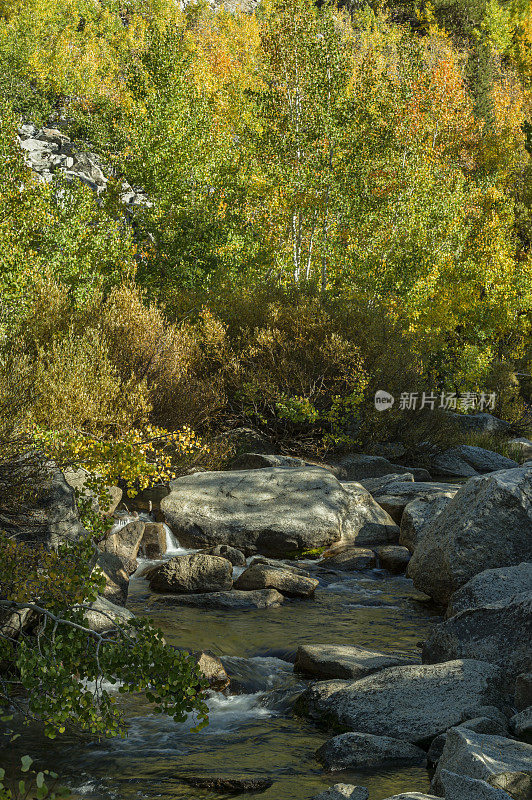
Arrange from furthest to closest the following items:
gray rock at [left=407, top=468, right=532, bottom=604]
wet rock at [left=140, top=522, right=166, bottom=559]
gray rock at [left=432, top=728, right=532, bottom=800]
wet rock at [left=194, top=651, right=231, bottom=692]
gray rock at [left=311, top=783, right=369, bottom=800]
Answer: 1. wet rock at [left=140, top=522, right=166, bottom=559]
2. gray rock at [left=407, top=468, right=532, bottom=604]
3. wet rock at [left=194, top=651, right=231, bottom=692]
4. gray rock at [left=311, top=783, right=369, bottom=800]
5. gray rock at [left=432, top=728, right=532, bottom=800]

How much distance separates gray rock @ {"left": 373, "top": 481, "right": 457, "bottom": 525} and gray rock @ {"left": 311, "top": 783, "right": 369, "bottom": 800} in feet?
26.2

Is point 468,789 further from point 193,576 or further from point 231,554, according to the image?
point 231,554

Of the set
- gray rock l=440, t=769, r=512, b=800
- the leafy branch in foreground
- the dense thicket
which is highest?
the dense thicket

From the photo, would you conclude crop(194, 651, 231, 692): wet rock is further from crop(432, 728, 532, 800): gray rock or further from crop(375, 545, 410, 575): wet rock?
crop(375, 545, 410, 575): wet rock

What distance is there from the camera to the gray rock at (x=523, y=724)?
15.8 ft

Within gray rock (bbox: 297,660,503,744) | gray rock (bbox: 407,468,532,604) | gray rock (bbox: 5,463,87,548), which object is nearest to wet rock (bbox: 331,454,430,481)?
gray rock (bbox: 407,468,532,604)

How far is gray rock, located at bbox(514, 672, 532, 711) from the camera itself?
17.6ft

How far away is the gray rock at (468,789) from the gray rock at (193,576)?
17.9 ft

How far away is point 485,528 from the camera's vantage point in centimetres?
810

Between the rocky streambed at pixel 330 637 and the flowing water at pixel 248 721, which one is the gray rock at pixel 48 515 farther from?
the flowing water at pixel 248 721

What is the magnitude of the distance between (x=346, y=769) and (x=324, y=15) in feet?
75.4

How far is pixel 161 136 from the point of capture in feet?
67.8

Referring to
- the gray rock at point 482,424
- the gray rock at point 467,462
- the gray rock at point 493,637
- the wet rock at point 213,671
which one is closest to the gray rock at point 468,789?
the gray rock at point 493,637

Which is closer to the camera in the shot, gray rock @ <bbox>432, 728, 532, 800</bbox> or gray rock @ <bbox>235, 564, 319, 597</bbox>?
gray rock @ <bbox>432, 728, 532, 800</bbox>
